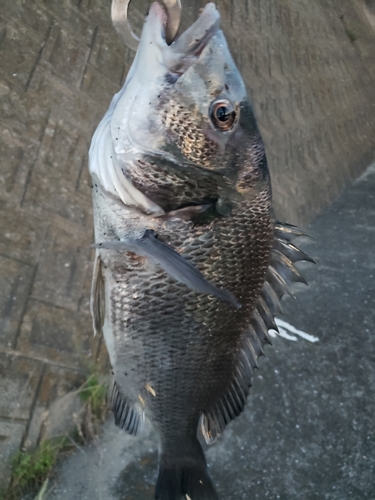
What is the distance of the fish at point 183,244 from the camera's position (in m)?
0.89

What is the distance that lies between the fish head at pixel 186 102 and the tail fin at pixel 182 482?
71cm

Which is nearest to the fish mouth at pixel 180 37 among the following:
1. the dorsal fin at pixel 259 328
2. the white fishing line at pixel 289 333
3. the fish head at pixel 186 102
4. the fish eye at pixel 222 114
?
the fish head at pixel 186 102

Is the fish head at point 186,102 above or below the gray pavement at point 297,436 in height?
above

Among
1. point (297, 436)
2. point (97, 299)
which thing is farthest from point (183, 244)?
point (297, 436)

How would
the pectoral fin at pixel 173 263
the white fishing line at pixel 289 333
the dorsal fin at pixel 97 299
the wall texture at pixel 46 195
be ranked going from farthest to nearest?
the white fishing line at pixel 289 333 → the wall texture at pixel 46 195 → the dorsal fin at pixel 97 299 → the pectoral fin at pixel 173 263

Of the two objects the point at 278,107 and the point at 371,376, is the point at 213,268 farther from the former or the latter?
the point at 278,107

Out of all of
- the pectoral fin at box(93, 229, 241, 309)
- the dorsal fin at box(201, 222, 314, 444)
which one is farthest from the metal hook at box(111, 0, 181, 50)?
the dorsal fin at box(201, 222, 314, 444)

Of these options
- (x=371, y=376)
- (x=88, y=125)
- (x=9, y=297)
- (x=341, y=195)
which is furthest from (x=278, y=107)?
(x=9, y=297)

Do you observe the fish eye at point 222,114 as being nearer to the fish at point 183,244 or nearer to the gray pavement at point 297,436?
the fish at point 183,244

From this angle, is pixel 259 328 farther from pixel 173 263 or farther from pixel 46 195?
pixel 46 195

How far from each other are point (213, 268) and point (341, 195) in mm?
3618

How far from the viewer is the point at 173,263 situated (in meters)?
0.80

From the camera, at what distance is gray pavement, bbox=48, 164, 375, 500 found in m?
1.80

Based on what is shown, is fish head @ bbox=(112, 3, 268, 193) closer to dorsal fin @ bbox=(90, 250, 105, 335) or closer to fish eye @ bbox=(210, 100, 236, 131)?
fish eye @ bbox=(210, 100, 236, 131)
